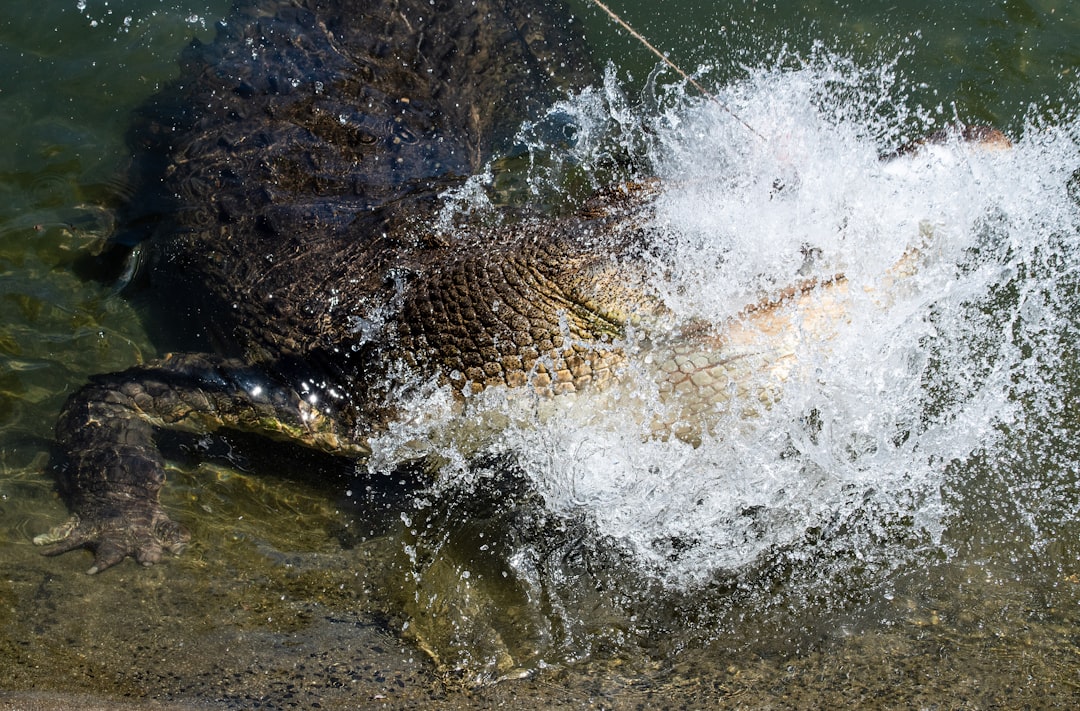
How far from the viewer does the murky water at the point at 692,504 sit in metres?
4.01

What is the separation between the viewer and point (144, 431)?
4.88 meters

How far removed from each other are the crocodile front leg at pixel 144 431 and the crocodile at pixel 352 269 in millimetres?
12

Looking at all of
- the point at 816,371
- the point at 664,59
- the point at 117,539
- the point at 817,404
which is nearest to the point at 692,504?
the point at 817,404

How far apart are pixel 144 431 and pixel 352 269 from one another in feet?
4.86

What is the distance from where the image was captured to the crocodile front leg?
451cm

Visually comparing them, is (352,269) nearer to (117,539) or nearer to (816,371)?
(117,539)

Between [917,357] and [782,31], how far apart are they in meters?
2.90

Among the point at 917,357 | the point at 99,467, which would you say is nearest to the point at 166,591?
the point at 99,467

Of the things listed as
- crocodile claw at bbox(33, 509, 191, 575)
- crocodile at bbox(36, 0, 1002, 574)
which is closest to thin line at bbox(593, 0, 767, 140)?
crocodile at bbox(36, 0, 1002, 574)

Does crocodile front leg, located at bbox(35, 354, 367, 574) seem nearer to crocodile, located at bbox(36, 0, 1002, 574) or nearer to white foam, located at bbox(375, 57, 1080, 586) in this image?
crocodile, located at bbox(36, 0, 1002, 574)

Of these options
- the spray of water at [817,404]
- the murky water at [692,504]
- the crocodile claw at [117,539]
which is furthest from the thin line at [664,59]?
the crocodile claw at [117,539]

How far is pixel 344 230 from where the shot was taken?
4.92m

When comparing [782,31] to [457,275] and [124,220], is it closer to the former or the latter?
[457,275]

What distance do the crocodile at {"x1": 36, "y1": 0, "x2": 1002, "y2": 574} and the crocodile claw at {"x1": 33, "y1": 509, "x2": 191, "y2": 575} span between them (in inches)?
0.4
